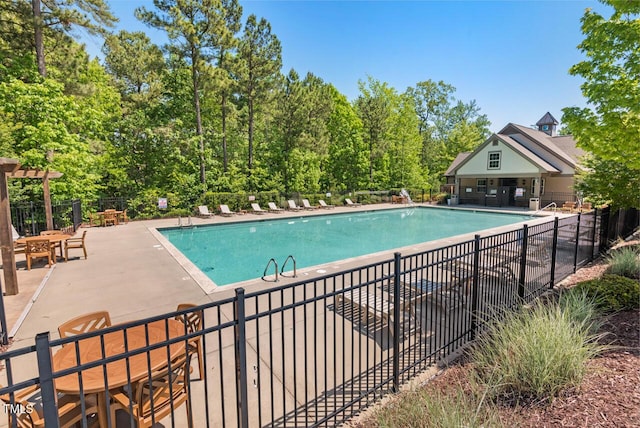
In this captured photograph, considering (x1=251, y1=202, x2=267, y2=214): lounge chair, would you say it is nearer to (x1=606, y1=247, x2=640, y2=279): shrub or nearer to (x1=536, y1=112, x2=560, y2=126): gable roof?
(x1=606, y1=247, x2=640, y2=279): shrub

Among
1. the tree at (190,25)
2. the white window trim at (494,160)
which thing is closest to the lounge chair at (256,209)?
the tree at (190,25)

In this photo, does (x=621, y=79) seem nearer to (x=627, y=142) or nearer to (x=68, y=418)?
(x=627, y=142)

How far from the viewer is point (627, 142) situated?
723 centimetres

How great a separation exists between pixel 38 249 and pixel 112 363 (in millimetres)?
8206

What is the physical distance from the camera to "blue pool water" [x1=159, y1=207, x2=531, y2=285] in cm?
1104

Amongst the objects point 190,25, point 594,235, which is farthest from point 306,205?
point 594,235

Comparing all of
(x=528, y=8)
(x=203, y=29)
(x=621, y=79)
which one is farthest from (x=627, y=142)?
(x=203, y=29)

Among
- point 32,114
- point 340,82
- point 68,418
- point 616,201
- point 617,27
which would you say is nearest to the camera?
point 68,418

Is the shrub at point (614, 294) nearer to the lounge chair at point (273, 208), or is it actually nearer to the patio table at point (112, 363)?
the patio table at point (112, 363)

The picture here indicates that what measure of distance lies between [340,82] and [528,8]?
84.5 ft

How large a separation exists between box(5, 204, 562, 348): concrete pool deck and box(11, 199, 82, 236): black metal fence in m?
4.71

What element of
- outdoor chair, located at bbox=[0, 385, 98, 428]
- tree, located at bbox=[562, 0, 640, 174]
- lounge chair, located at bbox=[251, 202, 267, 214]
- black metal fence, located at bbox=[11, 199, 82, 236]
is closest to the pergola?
outdoor chair, located at bbox=[0, 385, 98, 428]

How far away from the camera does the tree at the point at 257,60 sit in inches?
877

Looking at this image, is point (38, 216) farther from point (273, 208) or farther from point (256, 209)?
point (273, 208)
